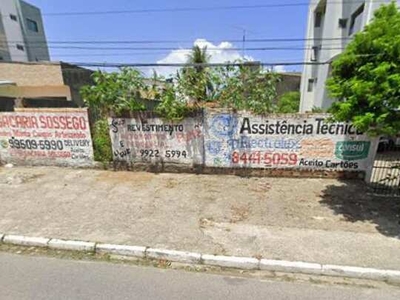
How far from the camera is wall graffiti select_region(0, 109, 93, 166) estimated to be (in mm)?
7941

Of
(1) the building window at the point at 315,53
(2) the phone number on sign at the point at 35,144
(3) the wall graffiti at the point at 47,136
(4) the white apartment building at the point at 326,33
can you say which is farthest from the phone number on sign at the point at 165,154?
(1) the building window at the point at 315,53

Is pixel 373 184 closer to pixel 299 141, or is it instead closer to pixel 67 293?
pixel 299 141

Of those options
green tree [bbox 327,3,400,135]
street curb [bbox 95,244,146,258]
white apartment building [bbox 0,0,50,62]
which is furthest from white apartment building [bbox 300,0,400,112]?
white apartment building [bbox 0,0,50,62]

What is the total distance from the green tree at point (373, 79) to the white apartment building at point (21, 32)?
35.7m

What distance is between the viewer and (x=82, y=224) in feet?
16.0

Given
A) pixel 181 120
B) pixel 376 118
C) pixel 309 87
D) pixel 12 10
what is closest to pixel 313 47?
pixel 309 87

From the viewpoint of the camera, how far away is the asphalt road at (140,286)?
124 inches

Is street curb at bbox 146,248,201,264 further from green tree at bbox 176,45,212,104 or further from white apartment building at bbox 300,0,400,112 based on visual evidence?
white apartment building at bbox 300,0,400,112

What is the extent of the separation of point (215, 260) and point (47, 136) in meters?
6.76

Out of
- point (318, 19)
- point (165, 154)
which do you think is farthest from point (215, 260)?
point (318, 19)

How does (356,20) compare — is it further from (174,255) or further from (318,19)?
(174,255)

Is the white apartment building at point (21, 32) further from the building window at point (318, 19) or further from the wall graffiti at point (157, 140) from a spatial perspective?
the building window at point (318, 19)

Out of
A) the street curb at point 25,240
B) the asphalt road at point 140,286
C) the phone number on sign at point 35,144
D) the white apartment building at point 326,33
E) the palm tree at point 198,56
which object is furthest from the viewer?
the palm tree at point 198,56

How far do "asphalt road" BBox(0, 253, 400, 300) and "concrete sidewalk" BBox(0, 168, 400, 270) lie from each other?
1.63 ft
